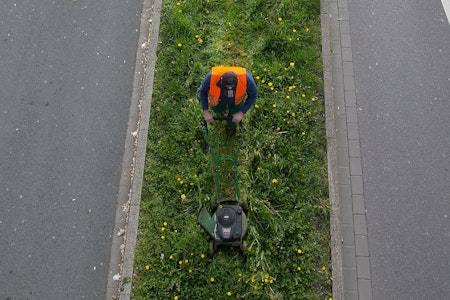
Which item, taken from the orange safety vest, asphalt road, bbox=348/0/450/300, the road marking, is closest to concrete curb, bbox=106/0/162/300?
the orange safety vest

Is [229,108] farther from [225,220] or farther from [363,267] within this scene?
[363,267]

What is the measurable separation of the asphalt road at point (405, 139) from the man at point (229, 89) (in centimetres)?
205

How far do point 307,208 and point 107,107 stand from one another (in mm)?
3300

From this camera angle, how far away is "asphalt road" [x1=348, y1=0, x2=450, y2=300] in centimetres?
566

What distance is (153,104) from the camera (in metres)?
6.53

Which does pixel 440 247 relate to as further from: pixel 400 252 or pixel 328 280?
pixel 328 280

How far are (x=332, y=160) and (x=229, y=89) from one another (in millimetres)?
2020

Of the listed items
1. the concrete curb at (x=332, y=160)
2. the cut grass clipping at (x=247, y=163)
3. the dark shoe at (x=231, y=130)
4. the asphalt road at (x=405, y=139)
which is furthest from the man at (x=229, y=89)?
the asphalt road at (x=405, y=139)

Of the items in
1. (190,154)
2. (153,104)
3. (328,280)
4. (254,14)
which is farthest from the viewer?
(254,14)

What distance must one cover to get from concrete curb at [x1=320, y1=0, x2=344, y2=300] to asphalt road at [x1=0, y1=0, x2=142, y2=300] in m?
2.92

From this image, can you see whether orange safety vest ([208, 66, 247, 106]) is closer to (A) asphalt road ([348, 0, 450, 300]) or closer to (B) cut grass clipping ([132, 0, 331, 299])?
(B) cut grass clipping ([132, 0, 331, 299])

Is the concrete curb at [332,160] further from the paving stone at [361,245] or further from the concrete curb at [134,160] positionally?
the concrete curb at [134,160]

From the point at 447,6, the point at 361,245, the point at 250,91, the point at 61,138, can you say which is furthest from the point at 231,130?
the point at 447,6

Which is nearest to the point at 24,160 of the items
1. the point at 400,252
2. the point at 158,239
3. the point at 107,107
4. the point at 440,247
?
the point at 107,107
